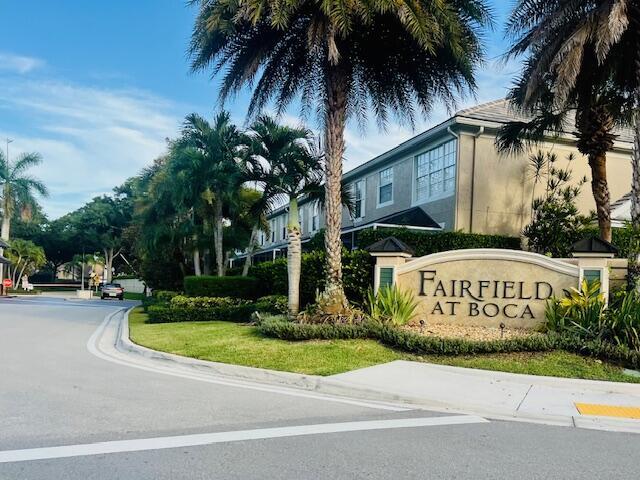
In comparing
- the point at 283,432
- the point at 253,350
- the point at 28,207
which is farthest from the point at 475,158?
the point at 28,207

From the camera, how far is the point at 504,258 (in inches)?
496

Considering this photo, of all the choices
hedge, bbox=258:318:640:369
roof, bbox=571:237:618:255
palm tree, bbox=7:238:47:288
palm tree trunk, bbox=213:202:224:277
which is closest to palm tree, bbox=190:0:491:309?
hedge, bbox=258:318:640:369

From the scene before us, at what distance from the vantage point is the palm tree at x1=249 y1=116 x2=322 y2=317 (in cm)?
1491

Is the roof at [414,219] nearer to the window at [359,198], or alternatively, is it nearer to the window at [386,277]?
the window at [359,198]

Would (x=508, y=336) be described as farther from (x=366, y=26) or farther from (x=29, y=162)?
(x=29, y=162)

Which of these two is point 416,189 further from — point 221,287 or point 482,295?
point 482,295

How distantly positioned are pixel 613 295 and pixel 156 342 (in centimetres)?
986

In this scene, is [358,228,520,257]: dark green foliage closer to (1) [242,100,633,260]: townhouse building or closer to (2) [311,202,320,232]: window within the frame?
(1) [242,100,633,260]: townhouse building

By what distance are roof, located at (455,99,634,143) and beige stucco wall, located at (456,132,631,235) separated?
24.8 inches

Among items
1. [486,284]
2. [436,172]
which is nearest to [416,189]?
[436,172]

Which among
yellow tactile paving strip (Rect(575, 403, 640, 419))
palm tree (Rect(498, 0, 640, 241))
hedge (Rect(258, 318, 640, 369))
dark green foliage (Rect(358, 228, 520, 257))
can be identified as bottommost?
yellow tactile paving strip (Rect(575, 403, 640, 419))

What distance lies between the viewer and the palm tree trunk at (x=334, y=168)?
13406 mm

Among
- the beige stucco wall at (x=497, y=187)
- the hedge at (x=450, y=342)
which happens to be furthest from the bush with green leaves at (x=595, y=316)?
the beige stucco wall at (x=497, y=187)

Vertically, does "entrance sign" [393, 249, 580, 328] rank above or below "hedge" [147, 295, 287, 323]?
above
